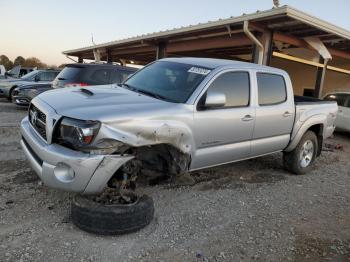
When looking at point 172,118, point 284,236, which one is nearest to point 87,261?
point 172,118

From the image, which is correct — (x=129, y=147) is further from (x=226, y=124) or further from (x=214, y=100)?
(x=226, y=124)

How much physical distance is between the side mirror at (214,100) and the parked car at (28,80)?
11.7 meters

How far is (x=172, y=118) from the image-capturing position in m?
4.22

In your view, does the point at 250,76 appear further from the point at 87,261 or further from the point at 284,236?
the point at 87,261

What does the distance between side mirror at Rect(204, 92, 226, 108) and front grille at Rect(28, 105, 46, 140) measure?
1886mm

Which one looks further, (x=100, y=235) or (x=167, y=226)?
(x=167, y=226)

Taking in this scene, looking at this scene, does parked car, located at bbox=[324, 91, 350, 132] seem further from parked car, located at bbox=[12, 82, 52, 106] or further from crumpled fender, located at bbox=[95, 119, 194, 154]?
parked car, located at bbox=[12, 82, 52, 106]

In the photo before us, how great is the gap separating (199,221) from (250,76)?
2.31 metres

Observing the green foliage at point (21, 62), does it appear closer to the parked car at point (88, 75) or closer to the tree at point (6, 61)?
the tree at point (6, 61)

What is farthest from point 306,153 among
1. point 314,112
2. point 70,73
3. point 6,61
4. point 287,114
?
point 6,61

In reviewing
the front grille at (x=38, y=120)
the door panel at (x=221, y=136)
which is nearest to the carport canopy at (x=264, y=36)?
the door panel at (x=221, y=136)

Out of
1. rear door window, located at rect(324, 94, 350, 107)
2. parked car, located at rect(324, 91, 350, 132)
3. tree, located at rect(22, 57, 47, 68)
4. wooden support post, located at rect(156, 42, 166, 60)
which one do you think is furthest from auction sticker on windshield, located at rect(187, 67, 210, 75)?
tree, located at rect(22, 57, 47, 68)

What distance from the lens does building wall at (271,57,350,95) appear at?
17859 millimetres

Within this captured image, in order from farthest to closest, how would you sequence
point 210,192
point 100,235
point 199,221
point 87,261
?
point 210,192, point 199,221, point 100,235, point 87,261
